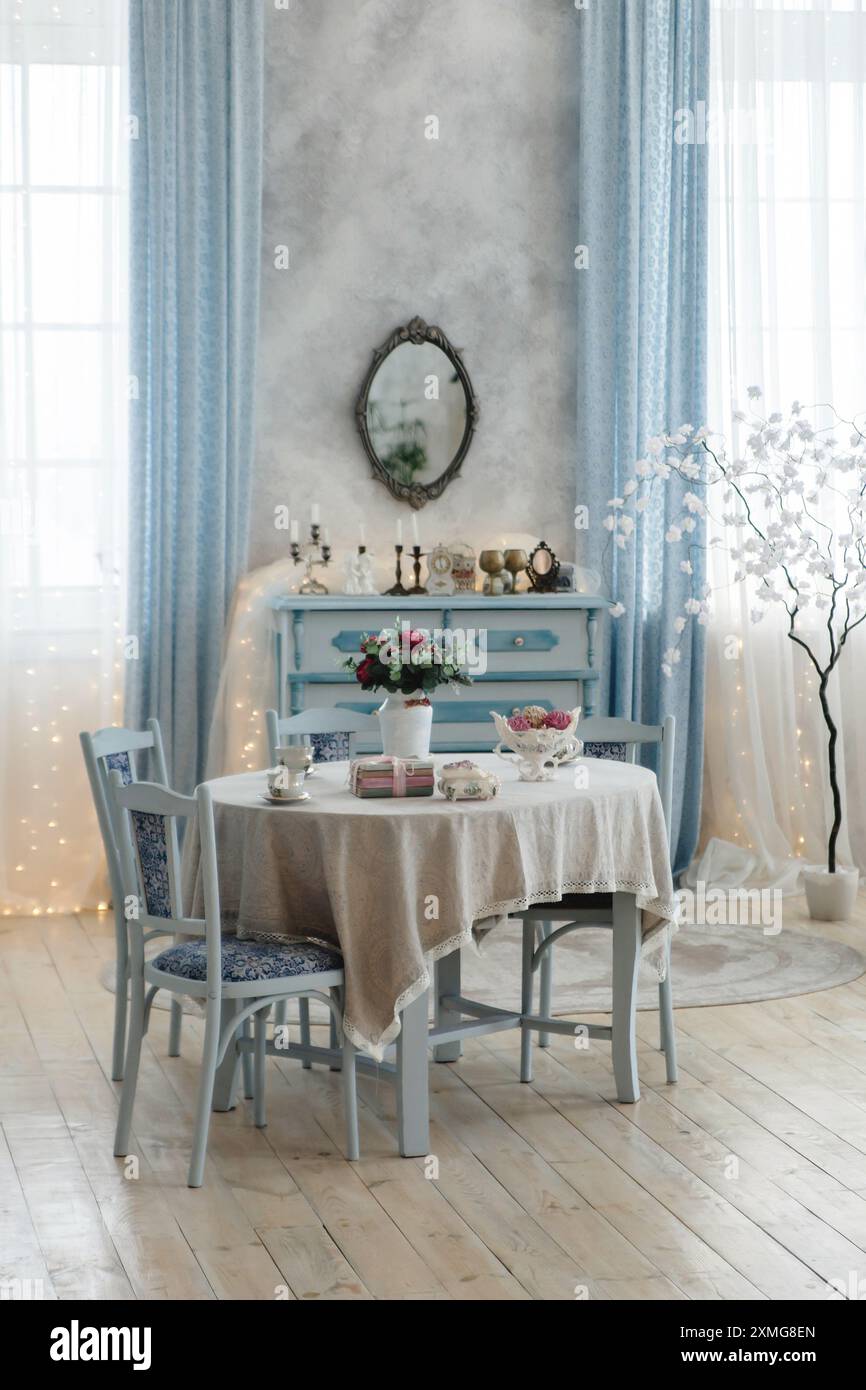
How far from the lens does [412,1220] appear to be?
11.1 ft

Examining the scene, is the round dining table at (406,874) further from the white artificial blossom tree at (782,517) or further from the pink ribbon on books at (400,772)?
the white artificial blossom tree at (782,517)

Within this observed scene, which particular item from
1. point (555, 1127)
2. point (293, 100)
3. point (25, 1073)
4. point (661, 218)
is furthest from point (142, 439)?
point (555, 1127)

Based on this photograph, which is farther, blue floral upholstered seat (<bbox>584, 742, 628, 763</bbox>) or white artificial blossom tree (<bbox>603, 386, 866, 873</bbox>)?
white artificial blossom tree (<bbox>603, 386, 866, 873</bbox>)

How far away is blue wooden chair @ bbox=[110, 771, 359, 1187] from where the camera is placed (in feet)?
11.7

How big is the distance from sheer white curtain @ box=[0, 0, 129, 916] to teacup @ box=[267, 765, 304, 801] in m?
2.43

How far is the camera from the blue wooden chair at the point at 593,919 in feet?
14.0

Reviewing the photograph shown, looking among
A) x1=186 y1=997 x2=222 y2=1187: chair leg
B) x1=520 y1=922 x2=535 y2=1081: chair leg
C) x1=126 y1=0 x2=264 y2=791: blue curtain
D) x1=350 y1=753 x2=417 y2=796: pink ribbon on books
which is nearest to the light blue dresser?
x1=126 y1=0 x2=264 y2=791: blue curtain

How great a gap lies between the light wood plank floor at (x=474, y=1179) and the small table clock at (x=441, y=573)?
214 centimetres

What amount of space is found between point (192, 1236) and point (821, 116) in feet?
17.5

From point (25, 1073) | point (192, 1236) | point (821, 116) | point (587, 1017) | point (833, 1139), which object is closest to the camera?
point (192, 1236)

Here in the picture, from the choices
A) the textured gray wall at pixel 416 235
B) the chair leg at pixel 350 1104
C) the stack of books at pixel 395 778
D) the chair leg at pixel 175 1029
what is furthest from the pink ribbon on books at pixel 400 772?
the textured gray wall at pixel 416 235

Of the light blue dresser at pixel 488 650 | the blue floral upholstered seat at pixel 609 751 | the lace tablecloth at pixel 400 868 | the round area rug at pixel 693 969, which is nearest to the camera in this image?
the lace tablecloth at pixel 400 868

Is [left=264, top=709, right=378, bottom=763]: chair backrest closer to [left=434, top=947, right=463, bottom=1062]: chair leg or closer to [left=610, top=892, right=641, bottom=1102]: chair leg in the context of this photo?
[left=434, top=947, right=463, bottom=1062]: chair leg

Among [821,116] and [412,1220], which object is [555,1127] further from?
[821,116]
